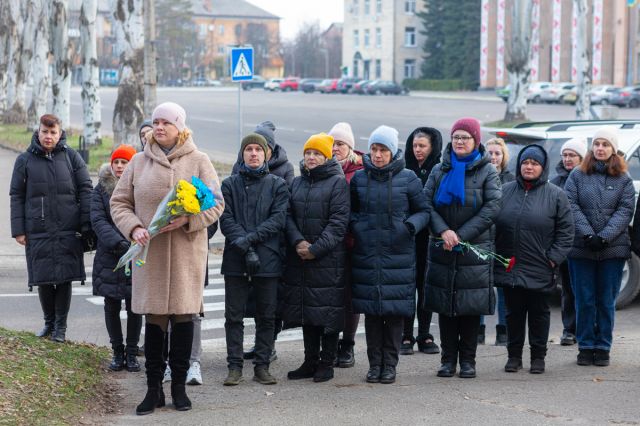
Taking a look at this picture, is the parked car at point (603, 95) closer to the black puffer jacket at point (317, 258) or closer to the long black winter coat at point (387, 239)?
the long black winter coat at point (387, 239)

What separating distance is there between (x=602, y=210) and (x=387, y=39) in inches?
4465

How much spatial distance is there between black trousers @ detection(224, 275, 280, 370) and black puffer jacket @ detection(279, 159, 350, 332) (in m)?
0.14

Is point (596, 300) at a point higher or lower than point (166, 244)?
lower

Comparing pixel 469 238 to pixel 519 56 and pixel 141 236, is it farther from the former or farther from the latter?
pixel 519 56

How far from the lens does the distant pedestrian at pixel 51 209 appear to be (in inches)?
352

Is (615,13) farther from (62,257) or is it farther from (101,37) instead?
(101,37)

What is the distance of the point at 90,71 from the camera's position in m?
30.1

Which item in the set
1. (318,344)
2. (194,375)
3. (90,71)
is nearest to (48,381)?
(194,375)

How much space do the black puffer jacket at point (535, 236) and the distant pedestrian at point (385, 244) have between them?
2.49 feet

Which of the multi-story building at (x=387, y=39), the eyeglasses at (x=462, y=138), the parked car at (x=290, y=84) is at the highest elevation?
the multi-story building at (x=387, y=39)

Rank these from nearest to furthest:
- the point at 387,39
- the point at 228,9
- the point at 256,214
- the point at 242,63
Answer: the point at 256,214
the point at 242,63
the point at 387,39
the point at 228,9

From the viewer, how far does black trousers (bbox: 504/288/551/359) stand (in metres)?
8.37

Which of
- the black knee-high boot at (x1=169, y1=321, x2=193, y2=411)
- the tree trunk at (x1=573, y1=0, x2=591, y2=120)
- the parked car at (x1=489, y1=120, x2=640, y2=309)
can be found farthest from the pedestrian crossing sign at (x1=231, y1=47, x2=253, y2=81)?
the tree trunk at (x1=573, y1=0, x2=591, y2=120)

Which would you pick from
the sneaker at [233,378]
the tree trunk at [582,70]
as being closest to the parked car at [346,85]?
the tree trunk at [582,70]
